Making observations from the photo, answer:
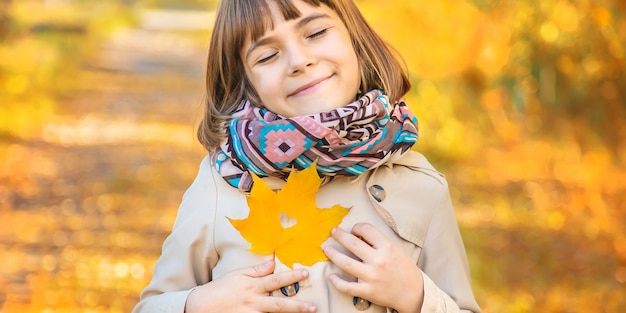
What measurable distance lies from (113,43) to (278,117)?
18.5 m

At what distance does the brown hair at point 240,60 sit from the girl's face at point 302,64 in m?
0.03

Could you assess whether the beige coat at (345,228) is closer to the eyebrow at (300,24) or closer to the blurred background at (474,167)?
the eyebrow at (300,24)

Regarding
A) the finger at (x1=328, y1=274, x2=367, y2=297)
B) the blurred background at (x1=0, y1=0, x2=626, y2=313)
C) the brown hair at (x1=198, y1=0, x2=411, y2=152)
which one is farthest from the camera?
the blurred background at (x1=0, y1=0, x2=626, y2=313)

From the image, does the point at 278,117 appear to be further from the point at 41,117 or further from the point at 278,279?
the point at 41,117

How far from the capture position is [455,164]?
7.01 meters

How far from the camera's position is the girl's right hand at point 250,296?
2084 millimetres

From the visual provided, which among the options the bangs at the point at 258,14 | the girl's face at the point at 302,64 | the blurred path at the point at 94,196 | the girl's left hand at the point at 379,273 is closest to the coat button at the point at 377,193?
the girl's left hand at the point at 379,273

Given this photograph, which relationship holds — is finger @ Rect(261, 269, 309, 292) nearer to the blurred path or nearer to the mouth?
the mouth

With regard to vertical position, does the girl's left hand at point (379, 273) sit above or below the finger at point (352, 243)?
below

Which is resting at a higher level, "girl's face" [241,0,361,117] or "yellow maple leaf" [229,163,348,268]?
"girl's face" [241,0,361,117]

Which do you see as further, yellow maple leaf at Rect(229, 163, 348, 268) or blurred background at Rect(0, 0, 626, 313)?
blurred background at Rect(0, 0, 626, 313)

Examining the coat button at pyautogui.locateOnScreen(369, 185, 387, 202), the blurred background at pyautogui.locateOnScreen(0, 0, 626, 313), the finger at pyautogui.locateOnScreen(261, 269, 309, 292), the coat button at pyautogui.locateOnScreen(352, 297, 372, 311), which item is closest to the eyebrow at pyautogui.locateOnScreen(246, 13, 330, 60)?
the coat button at pyautogui.locateOnScreen(369, 185, 387, 202)

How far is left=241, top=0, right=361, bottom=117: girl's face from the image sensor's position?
85.0 inches

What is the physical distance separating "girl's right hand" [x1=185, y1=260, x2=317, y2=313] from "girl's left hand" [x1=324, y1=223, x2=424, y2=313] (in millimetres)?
96
